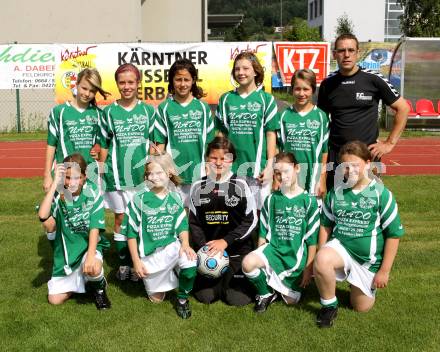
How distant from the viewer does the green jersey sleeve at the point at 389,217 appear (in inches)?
148

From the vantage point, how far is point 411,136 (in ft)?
45.8

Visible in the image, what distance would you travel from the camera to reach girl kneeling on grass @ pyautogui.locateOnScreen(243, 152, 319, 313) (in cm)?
403

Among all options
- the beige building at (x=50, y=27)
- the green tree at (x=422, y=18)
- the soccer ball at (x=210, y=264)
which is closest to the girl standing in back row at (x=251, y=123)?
the soccer ball at (x=210, y=264)

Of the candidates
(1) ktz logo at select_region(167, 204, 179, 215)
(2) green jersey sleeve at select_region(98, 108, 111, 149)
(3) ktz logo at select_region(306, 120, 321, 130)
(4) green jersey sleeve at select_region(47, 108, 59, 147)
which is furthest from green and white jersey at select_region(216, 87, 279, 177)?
(4) green jersey sleeve at select_region(47, 108, 59, 147)

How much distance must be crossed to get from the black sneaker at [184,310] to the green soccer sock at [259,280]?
489 millimetres

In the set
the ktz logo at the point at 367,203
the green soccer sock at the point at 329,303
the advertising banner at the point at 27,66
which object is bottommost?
the green soccer sock at the point at 329,303

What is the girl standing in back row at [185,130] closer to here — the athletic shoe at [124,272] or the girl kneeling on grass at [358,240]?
the athletic shoe at [124,272]

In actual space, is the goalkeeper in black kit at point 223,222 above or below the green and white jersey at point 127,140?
below

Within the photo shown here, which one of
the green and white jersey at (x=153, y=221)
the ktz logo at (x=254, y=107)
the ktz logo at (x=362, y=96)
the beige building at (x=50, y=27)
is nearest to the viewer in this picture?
the green and white jersey at (x=153, y=221)

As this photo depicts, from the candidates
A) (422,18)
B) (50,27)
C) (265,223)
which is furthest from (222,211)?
(422,18)

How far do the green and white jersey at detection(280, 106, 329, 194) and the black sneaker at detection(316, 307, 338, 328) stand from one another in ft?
3.54

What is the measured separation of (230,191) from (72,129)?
56.8 inches

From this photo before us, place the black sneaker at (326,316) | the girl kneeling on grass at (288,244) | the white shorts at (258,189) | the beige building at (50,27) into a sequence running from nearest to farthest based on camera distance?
the black sneaker at (326,316) → the girl kneeling on grass at (288,244) → the white shorts at (258,189) → the beige building at (50,27)

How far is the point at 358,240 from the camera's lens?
3.85 m
